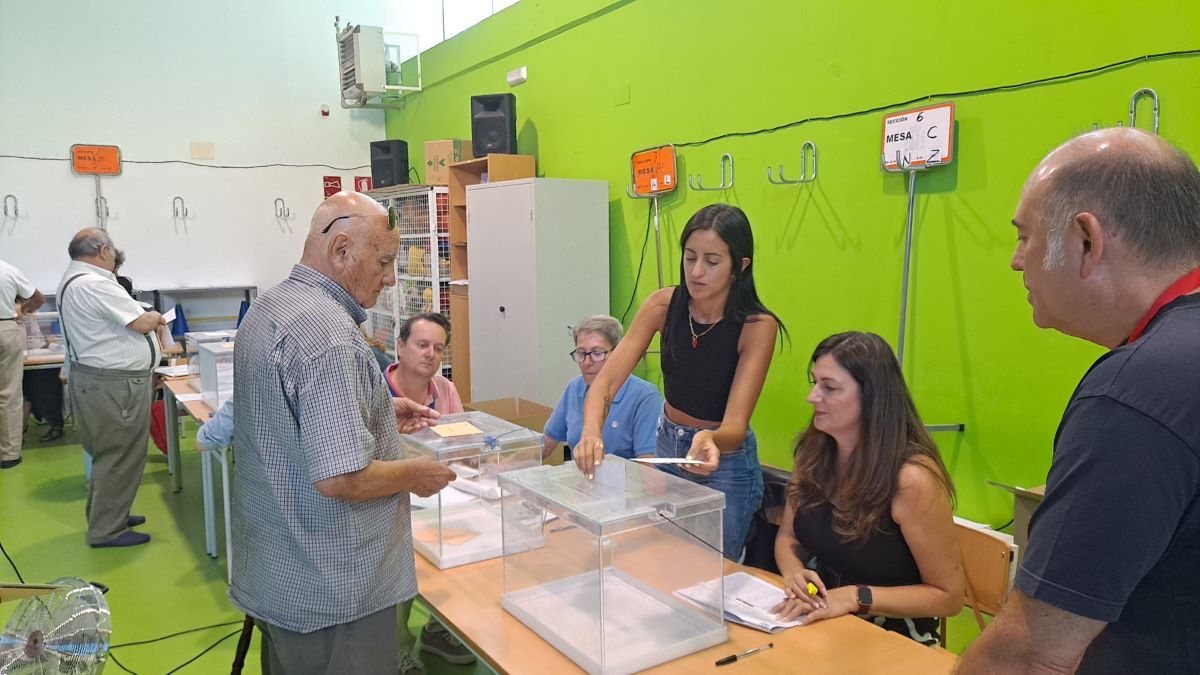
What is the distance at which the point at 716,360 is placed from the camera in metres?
2.22

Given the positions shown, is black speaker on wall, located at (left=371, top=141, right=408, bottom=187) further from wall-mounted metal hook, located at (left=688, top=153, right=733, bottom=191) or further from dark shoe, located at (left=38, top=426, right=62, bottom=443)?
wall-mounted metal hook, located at (left=688, top=153, right=733, bottom=191)

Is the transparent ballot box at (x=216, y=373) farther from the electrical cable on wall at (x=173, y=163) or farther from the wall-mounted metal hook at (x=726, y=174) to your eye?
the electrical cable on wall at (x=173, y=163)

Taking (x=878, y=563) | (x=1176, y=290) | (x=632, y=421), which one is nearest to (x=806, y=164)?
(x=632, y=421)

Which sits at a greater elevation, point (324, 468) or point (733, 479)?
point (324, 468)

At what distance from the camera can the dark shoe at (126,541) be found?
Result: 14.1ft

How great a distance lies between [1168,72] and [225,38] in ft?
24.9

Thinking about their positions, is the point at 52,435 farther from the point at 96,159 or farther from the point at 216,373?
the point at 216,373

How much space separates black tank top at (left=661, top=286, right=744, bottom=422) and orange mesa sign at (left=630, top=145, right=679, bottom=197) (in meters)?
2.28

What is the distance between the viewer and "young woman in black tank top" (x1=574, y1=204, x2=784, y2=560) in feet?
7.08

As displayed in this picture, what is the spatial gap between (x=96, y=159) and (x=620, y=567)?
7.48 m

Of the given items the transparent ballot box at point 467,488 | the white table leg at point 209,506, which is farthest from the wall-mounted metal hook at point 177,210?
the transparent ballot box at point 467,488

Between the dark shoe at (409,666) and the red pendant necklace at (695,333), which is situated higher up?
the red pendant necklace at (695,333)

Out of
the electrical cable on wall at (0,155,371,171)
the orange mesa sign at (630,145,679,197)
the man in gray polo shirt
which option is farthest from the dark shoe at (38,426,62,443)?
the man in gray polo shirt

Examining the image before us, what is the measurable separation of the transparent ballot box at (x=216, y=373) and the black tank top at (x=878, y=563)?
Result: 124 inches
